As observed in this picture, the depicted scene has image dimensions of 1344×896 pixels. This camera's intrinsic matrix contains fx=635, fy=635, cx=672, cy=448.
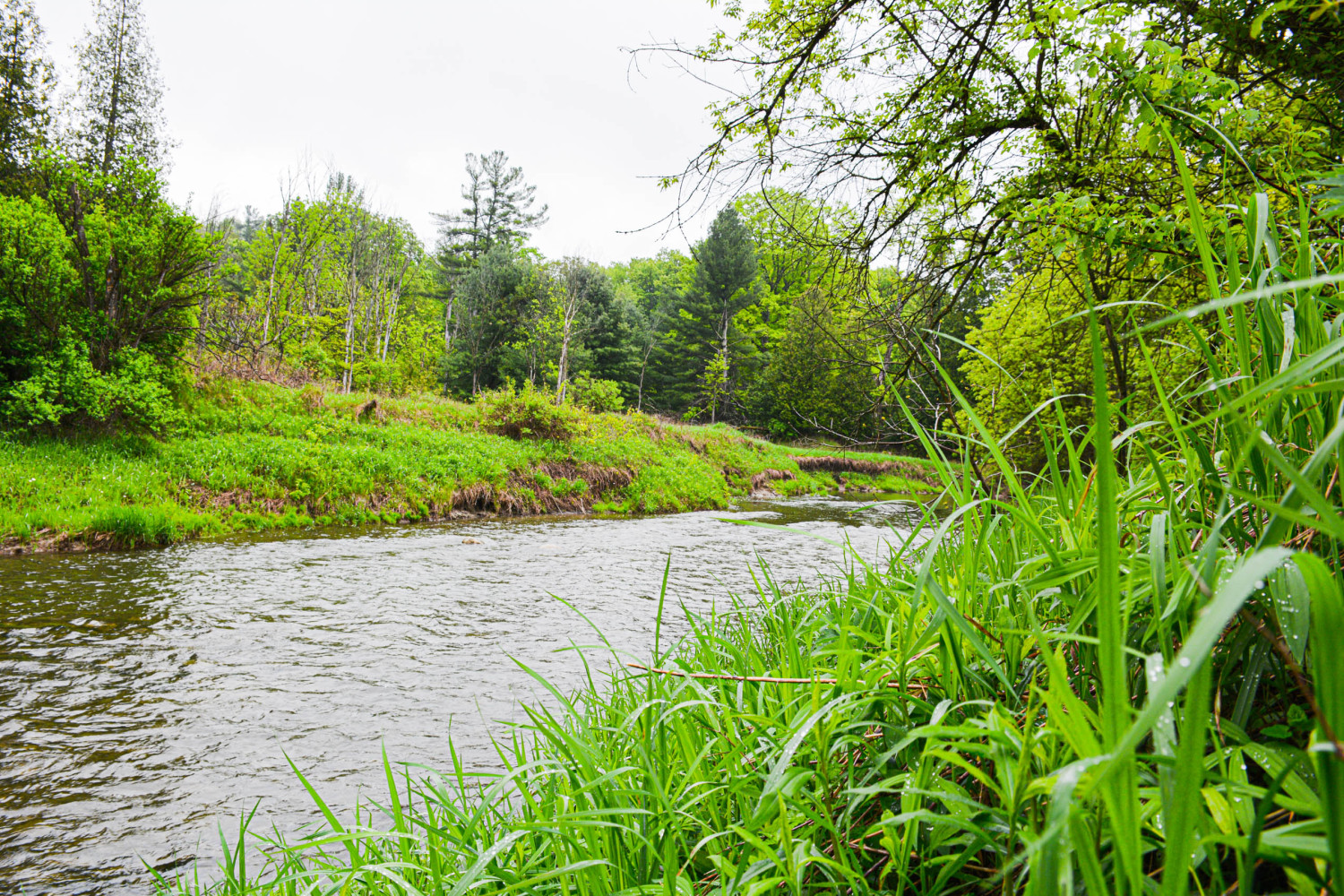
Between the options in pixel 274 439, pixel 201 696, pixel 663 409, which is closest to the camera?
pixel 201 696

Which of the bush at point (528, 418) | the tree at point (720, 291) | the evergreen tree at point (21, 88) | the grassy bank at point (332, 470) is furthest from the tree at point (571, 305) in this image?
the evergreen tree at point (21, 88)

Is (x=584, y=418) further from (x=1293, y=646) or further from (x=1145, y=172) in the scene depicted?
(x=1293, y=646)

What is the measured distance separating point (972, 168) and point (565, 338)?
24876mm

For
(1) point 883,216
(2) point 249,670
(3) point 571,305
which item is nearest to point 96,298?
(2) point 249,670

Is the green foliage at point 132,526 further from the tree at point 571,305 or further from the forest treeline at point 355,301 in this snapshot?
the tree at point 571,305

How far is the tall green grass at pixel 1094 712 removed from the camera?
0.50m

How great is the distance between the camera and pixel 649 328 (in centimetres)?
4128

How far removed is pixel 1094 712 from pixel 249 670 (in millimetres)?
5119

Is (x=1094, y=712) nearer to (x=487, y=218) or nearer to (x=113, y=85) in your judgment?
(x=113, y=85)

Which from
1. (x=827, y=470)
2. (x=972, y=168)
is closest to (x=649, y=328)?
(x=827, y=470)

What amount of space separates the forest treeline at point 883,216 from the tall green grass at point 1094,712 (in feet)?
0.70

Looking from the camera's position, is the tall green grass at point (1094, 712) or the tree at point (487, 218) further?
the tree at point (487, 218)

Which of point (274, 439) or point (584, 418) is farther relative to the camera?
point (584, 418)

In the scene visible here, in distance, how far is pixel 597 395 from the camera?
83.6 ft
